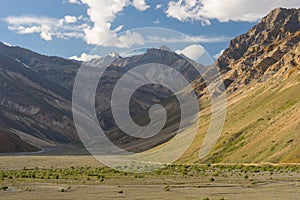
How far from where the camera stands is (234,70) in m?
186

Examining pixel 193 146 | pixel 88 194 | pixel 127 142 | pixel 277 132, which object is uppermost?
pixel 127 142

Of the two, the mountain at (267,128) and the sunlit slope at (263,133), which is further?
the mountain at (267,128)

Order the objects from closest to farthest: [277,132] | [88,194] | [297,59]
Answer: [88,194] → [277,132] → [297,59]

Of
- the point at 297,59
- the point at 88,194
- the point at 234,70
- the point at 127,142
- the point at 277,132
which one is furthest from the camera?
the point at 234,70

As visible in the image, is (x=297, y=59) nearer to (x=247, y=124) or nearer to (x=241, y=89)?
(x=241, y=89)

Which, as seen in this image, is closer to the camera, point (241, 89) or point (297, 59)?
point (297, 59)

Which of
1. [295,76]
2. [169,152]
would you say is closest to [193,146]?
[169,152]

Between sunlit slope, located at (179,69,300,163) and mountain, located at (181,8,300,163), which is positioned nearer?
sunlit slope, located at (179,69,300,163)

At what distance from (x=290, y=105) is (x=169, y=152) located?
28.1 meters

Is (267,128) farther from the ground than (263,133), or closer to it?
farther from the ground

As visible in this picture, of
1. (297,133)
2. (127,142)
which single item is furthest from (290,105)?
(127,142)

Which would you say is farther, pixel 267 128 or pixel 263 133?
pixel 267 128

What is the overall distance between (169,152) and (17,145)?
77.1 m

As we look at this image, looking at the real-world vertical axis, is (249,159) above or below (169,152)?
below
